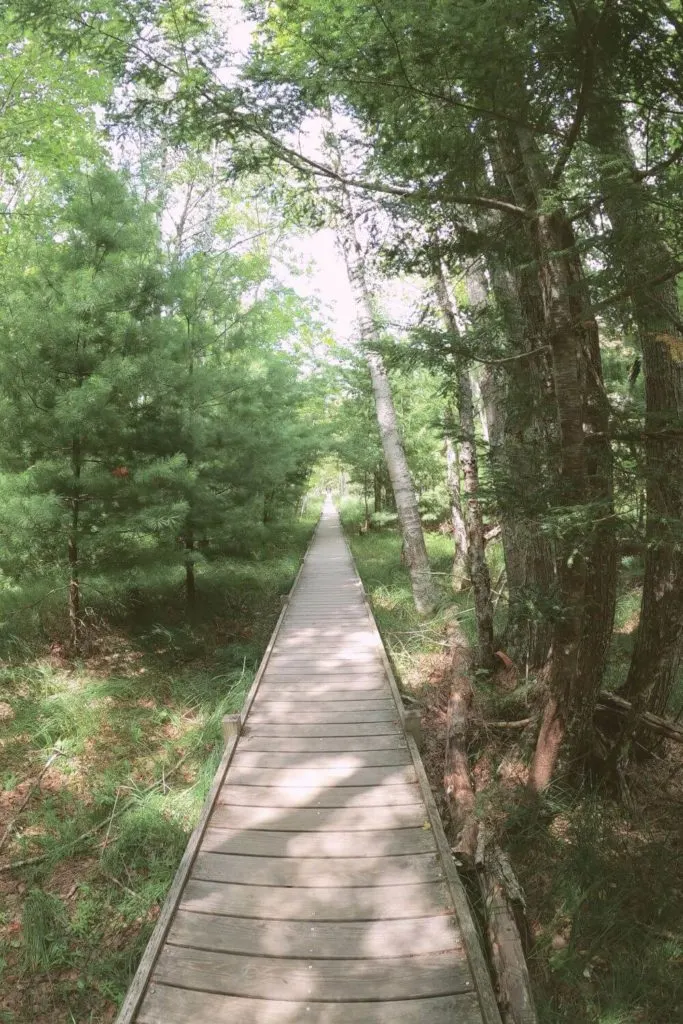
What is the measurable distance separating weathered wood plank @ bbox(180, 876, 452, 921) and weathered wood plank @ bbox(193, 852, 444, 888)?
3cm

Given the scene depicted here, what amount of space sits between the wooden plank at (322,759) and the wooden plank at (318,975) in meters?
1.63

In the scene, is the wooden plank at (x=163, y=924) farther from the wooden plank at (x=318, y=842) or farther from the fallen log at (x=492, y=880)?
the fallen log at (x=492, y=880)

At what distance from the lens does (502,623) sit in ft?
24.5

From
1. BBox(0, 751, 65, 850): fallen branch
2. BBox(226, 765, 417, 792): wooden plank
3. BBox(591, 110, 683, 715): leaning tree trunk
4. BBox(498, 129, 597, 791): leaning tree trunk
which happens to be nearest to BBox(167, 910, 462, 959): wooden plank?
BBox(226, 765, 417, 792): wooden plank

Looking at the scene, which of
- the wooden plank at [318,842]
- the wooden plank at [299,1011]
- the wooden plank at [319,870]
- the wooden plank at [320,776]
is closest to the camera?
the wooden plank at [299,1011]

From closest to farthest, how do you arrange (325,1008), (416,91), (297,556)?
1. (325,1008)
2. (416,91)
3. (297,556)

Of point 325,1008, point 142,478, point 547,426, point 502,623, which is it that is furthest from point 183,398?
point 325,1008

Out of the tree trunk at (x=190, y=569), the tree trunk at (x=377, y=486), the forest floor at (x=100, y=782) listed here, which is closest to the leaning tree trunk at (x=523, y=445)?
the forest floor at (x=100, y=782)

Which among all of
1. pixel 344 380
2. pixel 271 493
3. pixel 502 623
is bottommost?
pixel 502 623

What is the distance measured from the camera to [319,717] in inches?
196

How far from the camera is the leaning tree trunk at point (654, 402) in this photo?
244 cm

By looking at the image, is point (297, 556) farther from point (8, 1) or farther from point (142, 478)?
point (8, 1)

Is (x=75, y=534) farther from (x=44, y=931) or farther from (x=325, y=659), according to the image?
(x=44, y=931)

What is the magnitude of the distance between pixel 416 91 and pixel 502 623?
6321 mm
